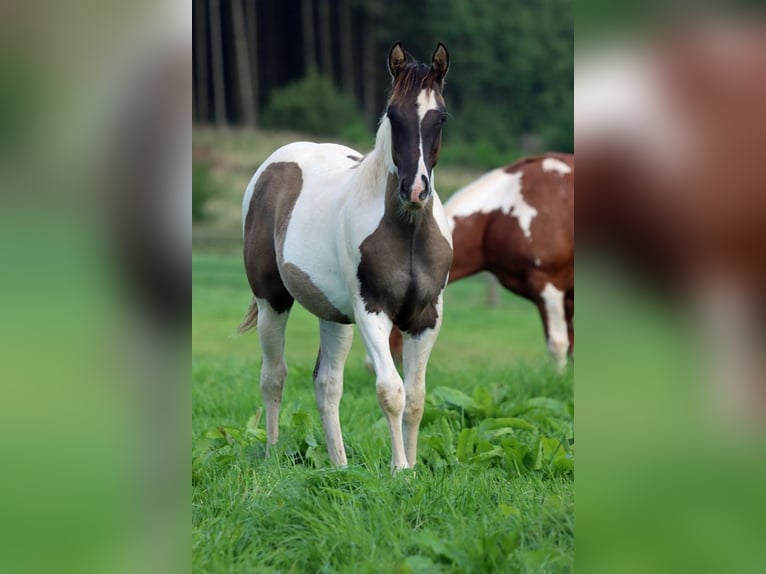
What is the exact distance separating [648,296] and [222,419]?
178 inches

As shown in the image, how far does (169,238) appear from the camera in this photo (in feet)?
5.78

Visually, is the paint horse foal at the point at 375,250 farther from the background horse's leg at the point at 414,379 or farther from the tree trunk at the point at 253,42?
the tree trunk at the point at 253,42

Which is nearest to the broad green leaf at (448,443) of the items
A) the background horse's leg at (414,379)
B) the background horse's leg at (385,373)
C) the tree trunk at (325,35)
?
the background horse's leg at (414,379)

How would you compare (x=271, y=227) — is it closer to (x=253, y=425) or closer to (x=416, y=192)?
(x=253, y=425)

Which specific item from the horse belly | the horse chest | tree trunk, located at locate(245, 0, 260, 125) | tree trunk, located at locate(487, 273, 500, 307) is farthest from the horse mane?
tree trunk, located at locate(245, 0, 260, 125)

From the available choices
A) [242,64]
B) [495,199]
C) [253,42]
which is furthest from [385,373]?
[253,42]

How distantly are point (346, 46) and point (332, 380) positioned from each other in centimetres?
2486

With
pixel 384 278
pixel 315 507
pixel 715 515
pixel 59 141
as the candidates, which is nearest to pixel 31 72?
pixel 59 141

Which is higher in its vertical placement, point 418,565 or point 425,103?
point 425,103

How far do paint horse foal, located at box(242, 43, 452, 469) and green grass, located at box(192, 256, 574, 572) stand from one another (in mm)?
290

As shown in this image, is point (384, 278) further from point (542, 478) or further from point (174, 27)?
point (174, 27)

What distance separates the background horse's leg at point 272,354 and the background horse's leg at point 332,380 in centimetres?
31

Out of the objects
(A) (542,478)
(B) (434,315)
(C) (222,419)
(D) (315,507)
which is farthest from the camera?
(C) (222,419)

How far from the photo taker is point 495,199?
25.7 ft
